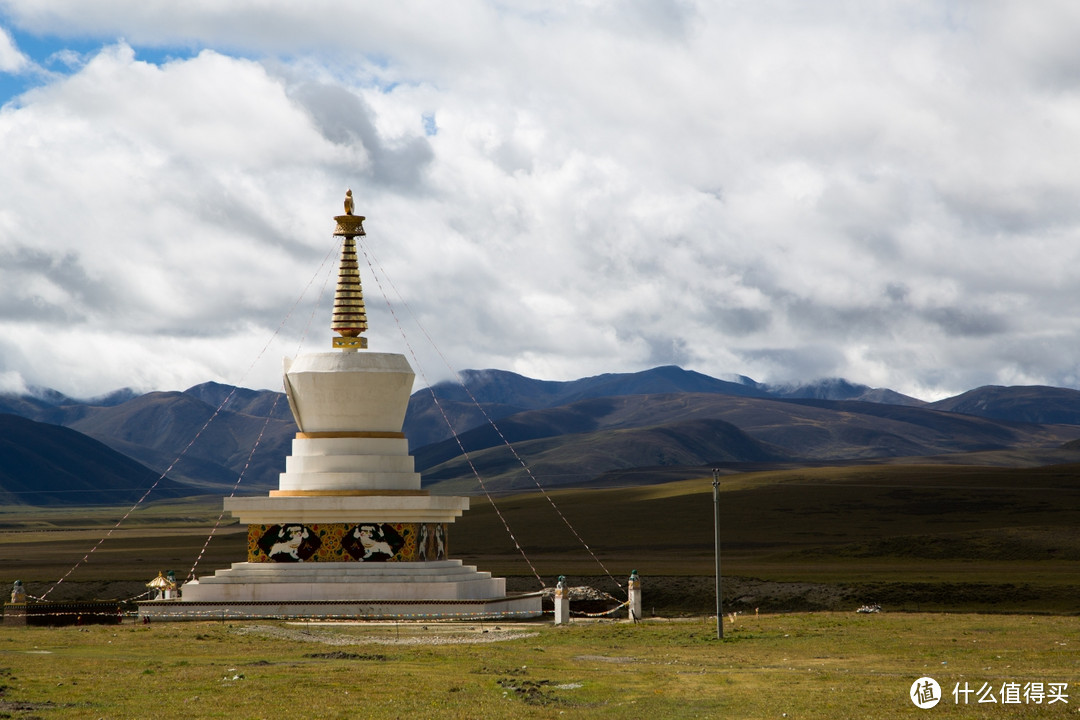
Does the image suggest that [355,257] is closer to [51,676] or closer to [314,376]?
[314,376]

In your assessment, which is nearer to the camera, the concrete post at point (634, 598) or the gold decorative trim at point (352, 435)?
the concrete post at point (634, 598)

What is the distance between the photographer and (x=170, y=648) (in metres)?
30.1

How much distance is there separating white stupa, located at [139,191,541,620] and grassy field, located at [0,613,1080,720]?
268 cm

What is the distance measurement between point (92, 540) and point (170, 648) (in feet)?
328

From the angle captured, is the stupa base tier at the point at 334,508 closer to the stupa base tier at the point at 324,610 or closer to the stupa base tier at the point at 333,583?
the stupa base tier at the point at 333,583

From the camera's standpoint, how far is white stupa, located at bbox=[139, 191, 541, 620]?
39.6m

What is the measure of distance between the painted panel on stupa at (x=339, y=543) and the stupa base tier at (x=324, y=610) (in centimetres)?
177

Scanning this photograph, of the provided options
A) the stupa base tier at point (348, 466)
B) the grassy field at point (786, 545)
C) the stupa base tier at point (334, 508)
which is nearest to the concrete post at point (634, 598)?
the stupa base tier at point (334, 508)

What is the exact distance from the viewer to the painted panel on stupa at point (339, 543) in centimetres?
4081

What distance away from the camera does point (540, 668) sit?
25750 mm

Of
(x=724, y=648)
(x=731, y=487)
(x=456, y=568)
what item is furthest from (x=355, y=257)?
(x=731, y=487)

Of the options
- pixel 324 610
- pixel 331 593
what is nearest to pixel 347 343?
pixel 331 593

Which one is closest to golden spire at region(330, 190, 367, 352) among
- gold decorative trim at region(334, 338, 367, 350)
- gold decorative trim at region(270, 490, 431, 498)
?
gold decorative trim at region(334, 338, 367, 350)

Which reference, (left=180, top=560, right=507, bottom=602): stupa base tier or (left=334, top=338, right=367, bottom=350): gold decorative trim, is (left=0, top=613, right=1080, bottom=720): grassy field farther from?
(left=334, top=338, right=367, bottom=350): gold decorative trim
